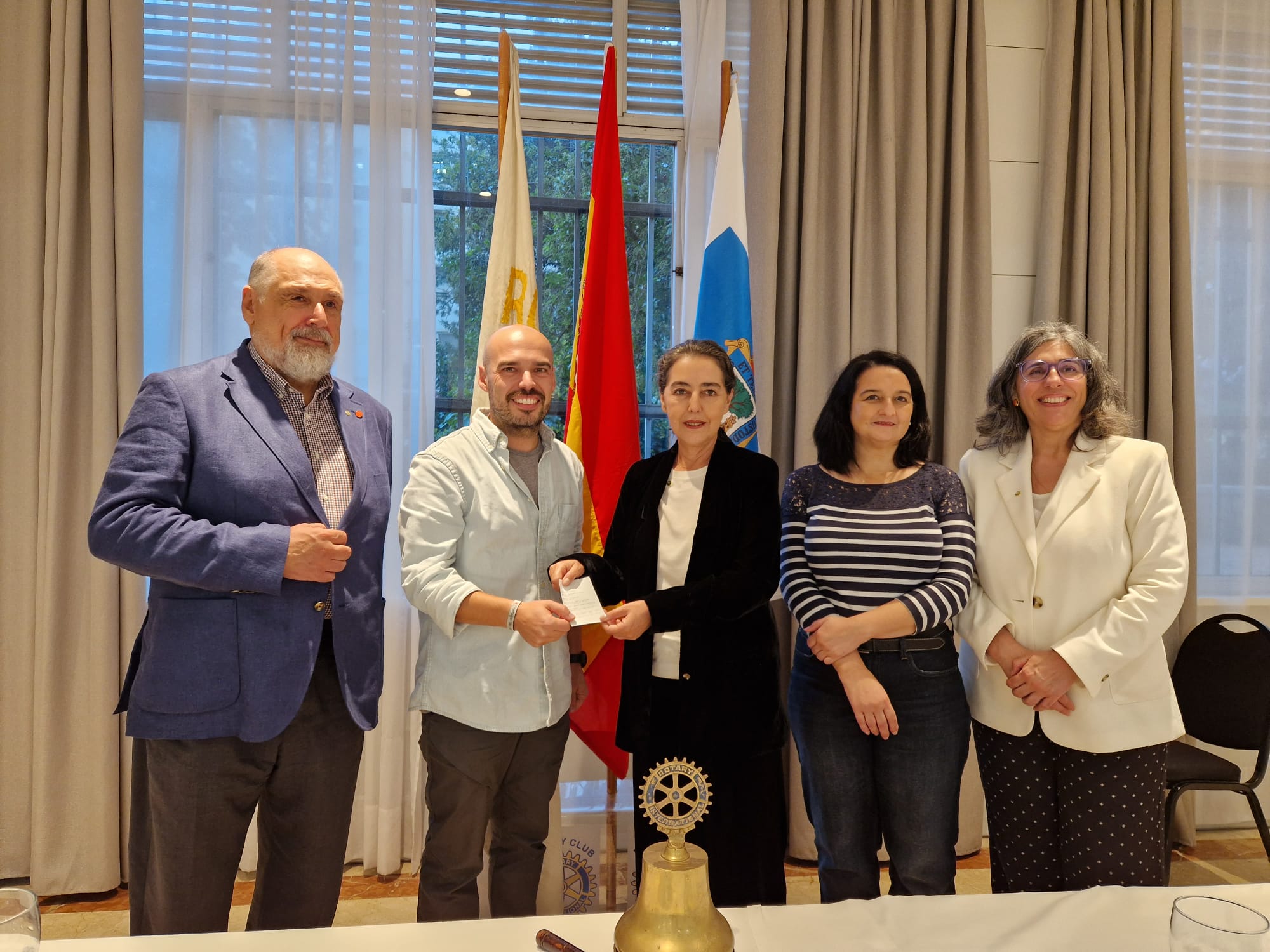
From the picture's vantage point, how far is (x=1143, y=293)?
329 centimetres

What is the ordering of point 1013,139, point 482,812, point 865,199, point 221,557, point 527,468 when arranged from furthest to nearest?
1. point 1013,139
2. point 865,199
3. point 527,468
4. point 482,812
5. point 221,557

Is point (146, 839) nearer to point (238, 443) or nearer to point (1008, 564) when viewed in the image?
point (238, 443)

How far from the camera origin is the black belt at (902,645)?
6.15 ft

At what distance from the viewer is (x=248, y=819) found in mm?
1857

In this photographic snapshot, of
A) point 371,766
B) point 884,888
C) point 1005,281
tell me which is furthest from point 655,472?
point 1005,281

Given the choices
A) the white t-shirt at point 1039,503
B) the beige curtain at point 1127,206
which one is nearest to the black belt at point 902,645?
the white t-shirt at point 1039,503

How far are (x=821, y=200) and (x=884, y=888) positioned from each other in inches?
98.8

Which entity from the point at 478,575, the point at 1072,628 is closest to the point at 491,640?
the point at 478,575

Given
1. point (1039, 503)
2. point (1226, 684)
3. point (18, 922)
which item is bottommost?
point (1226, 684)

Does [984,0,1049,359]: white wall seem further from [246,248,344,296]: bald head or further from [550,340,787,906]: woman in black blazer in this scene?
[246,248,344,296]: bald head

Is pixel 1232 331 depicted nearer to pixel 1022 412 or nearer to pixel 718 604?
pixel 1022 412

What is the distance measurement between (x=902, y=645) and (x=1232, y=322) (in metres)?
2.63

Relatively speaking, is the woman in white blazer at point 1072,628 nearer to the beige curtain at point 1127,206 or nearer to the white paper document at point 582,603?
the white paper document at point 582,603

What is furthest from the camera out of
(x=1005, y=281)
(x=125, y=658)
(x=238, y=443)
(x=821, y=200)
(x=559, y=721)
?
(x=1005, y=281)
